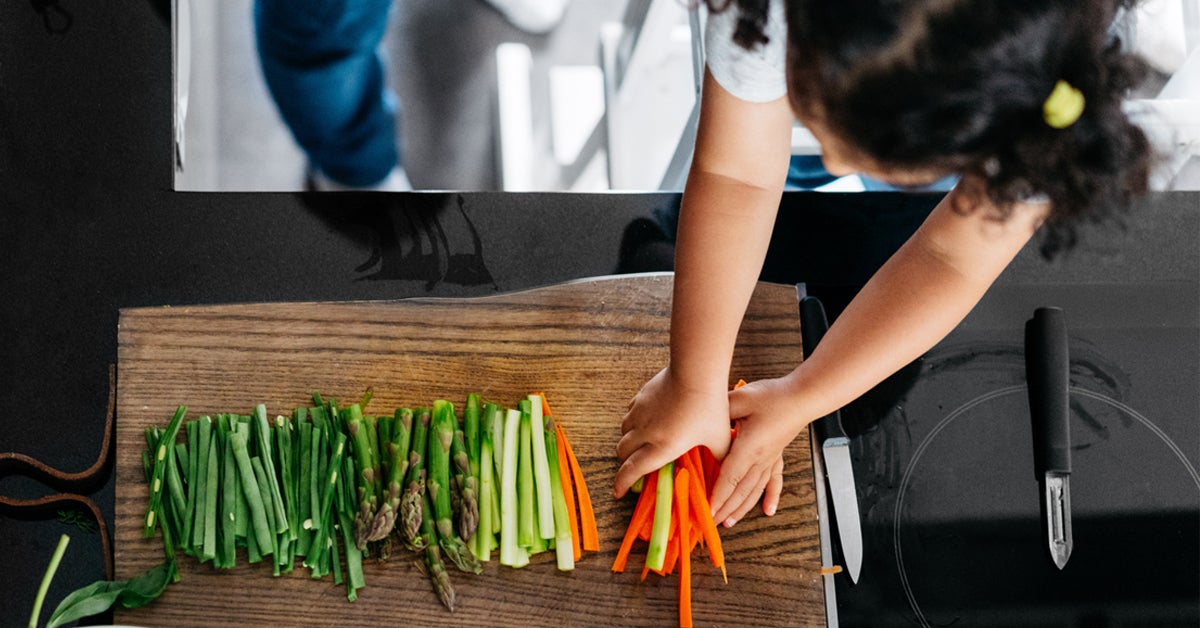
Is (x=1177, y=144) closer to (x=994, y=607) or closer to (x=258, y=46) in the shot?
(x=994, y=607)

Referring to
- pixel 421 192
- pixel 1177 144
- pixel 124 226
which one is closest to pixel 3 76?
pixel 124 226

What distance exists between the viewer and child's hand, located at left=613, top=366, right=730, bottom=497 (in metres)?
1.09

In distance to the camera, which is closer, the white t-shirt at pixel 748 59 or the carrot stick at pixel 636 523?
the white t-shirt at pixel 748 59

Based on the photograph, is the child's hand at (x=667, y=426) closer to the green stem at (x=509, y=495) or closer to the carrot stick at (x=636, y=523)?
the carrot stick at (x=636, y=523)

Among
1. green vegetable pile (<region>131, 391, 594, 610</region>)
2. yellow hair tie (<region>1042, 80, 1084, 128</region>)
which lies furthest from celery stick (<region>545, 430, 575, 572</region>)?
yellow hair tie (<region>1042, 80, 1084, 128</region>)

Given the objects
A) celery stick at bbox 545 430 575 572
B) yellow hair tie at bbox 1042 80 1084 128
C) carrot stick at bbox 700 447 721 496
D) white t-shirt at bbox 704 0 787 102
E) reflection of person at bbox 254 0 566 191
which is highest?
reflection of person at bbox 254 0 566 191

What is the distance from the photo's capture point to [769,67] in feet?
2.76

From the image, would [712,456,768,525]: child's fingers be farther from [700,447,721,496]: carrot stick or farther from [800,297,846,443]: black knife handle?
[800,297,846,443]: black knife handle

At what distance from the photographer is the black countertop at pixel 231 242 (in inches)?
56.6

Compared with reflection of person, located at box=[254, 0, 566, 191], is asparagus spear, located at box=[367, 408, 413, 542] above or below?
below

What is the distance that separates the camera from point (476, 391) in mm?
1188

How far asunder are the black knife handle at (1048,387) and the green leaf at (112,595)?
1.14 m

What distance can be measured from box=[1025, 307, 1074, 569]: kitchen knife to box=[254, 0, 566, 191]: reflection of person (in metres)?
1.04

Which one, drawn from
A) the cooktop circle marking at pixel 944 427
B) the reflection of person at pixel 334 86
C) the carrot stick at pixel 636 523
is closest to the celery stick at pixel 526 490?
the carrot stick at pixel 636 523
